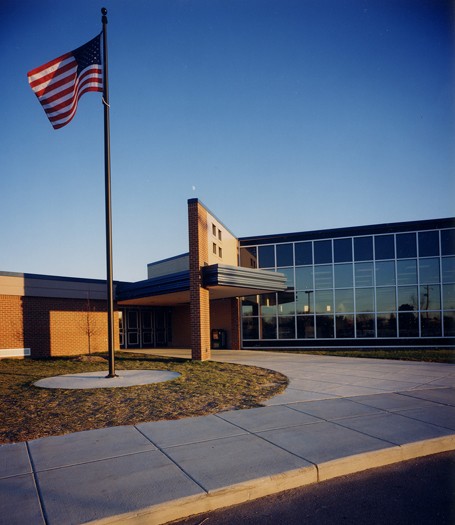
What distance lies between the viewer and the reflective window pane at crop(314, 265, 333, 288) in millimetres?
22375

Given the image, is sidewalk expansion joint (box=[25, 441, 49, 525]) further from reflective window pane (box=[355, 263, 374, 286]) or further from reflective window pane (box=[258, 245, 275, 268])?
reflective window pane (box=[355, 263, 374, 286])

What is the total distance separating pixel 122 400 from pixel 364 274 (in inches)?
661

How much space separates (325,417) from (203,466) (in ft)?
9.17

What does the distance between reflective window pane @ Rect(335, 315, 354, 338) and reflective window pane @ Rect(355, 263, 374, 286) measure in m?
1.90

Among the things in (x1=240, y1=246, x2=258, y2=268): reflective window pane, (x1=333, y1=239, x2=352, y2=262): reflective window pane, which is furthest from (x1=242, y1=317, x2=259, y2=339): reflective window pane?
(x1=333, y1=239, x2=352, y2=262): reflective window pane

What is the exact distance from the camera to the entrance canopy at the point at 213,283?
1517 cm

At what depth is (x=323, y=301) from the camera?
22359mm

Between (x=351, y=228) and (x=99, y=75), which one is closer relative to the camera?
(x=99, y=75)

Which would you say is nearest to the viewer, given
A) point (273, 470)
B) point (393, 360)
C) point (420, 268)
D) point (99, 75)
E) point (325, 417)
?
point (273, 470)

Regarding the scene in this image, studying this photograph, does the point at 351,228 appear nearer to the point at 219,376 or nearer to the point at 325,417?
the point at 219,376

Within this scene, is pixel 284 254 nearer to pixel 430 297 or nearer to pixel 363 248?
pixel 363 248

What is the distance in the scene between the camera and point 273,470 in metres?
4.50

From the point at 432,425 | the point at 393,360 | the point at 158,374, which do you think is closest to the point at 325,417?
the point at 432,425

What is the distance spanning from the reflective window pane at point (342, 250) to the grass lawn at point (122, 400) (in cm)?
1178
